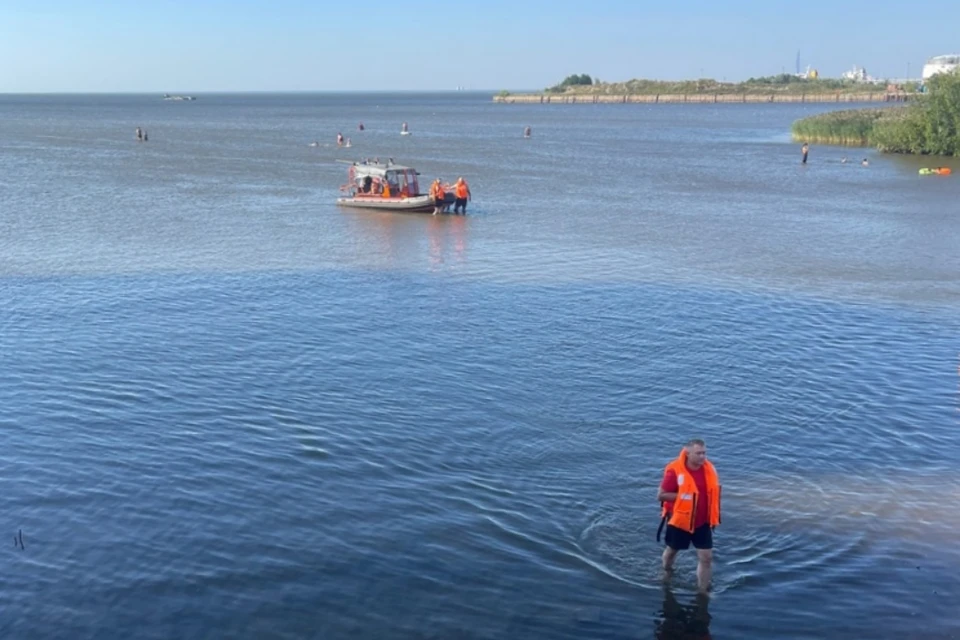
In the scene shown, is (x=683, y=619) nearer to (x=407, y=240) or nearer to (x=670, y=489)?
(x=670, y=489)

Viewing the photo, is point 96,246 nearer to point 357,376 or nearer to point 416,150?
point 357,376

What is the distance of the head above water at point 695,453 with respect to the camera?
10.4 meters

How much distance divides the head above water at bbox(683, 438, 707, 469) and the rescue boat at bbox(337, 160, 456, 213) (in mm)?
27664

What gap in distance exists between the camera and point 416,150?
7250cm

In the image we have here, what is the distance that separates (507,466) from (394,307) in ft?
30.7

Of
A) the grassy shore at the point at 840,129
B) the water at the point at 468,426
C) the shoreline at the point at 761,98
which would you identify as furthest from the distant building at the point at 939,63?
the water at the point at 468,426

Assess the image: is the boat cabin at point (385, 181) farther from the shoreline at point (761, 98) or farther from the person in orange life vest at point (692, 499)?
the shoreline at point (761, 98)

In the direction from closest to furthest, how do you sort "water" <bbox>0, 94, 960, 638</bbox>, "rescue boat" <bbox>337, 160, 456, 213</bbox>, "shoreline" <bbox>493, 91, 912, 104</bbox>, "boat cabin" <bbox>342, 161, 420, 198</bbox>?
1. "water" <bbox>0, 94, 960, 638</bbox>
2. "rescue boat" <bbox>337, 160, 456, 213</bbox>
3. "boat cabin" <bbox>342, 161, 420, 198</bbox>
4. "shoreline" <bbox>493, 91, 912, 104</bbox>

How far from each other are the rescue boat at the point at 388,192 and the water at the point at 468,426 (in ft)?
10.1

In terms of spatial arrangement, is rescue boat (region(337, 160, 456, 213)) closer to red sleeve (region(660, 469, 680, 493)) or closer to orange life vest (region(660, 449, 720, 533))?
red sleeve (region(660, 469, 680, 493))

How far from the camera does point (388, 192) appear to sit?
38.4 meters

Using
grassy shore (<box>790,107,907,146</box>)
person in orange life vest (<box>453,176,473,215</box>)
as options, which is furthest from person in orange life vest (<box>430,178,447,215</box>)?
grassy shore (<box>790,107,907,146</box>)

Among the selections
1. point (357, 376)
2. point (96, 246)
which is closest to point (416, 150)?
point (96, 246)

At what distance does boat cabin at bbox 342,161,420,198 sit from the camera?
127 feet
